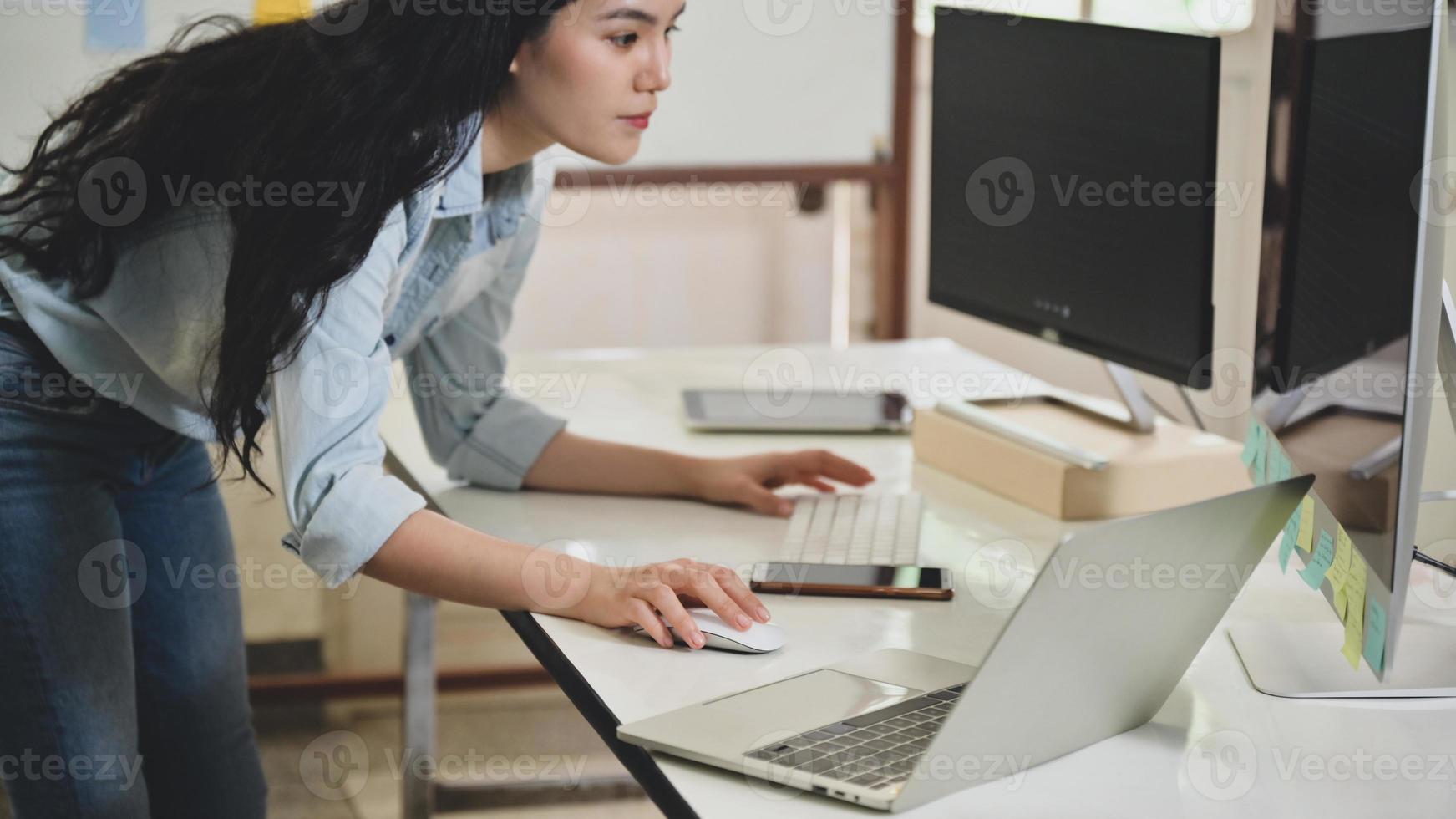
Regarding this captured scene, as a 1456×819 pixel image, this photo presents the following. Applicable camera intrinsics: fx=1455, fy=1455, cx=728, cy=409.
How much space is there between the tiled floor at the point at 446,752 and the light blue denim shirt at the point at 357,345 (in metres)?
0.81

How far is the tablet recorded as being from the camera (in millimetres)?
1653

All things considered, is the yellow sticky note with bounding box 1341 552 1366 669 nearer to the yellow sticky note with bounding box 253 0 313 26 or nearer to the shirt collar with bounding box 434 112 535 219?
the shirt collar with bounding box 434 112 535 219

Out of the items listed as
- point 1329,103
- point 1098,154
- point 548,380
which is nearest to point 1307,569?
point 1329,103

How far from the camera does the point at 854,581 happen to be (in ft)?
3.83

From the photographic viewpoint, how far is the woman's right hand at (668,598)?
3.40ft

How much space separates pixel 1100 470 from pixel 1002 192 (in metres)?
0.33

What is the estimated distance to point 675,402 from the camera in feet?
5.86

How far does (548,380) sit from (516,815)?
75 centimetres

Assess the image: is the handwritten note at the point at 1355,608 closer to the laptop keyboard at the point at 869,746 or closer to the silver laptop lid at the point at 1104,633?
the silver laptop lid at the point at 1104,633

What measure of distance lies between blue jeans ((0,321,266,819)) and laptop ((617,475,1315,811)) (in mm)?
538

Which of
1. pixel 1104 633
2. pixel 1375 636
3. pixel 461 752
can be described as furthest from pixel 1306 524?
pixel 461 752

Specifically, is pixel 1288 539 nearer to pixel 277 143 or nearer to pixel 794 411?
pixel 794 411

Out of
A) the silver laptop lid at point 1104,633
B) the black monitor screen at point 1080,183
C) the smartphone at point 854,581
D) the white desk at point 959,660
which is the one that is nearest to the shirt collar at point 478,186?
the white desk at point 959,660

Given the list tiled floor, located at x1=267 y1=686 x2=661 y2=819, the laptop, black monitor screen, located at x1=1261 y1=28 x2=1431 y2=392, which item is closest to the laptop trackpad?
the laptop
